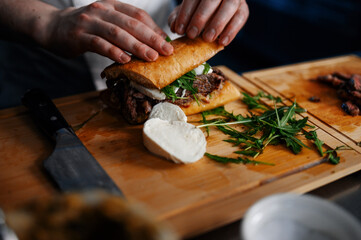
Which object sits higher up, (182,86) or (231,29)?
(231,29)

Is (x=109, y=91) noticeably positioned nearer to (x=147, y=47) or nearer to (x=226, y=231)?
(x=147, y=47)

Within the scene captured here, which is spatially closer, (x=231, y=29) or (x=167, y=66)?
(x=167, y=66)

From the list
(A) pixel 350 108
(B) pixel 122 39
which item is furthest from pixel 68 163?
(A) pixel 350 108

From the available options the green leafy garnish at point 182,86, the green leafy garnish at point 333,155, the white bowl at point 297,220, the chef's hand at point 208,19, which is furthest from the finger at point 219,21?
the white bowl at point 297,220

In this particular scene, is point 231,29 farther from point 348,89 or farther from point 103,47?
point 348,89

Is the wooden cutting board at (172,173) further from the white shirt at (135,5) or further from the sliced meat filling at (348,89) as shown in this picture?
the white shirt at (135,5)

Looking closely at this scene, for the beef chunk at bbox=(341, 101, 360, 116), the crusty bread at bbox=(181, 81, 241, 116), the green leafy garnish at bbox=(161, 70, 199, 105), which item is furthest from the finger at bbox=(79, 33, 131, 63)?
the beef chunk at bbox=(341, 101, 360, 116)

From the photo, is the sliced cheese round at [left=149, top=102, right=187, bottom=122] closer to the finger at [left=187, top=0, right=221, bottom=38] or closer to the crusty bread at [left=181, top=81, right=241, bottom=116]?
the crusty bread at [left=181, top=81, right=241, bottom=116]
